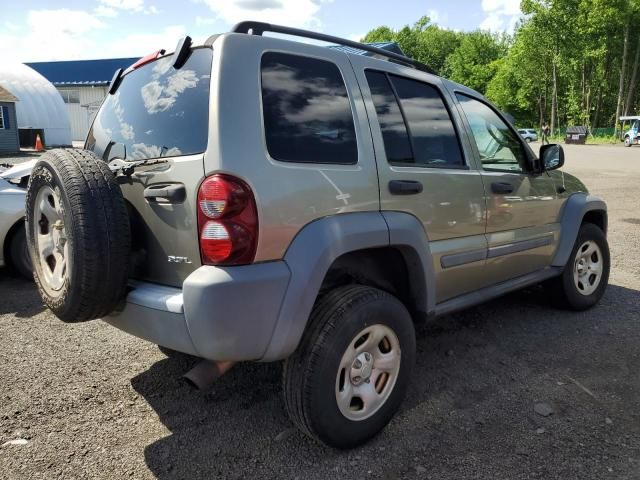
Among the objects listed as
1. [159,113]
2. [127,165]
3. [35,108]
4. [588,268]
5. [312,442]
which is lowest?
[312,442]

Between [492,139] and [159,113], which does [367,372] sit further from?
[492,139]

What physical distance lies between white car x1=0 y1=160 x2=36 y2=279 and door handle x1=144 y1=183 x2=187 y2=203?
3766mm

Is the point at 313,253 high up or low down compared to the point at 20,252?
up

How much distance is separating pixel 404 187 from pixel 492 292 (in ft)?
4.23

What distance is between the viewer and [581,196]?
15.0 ft

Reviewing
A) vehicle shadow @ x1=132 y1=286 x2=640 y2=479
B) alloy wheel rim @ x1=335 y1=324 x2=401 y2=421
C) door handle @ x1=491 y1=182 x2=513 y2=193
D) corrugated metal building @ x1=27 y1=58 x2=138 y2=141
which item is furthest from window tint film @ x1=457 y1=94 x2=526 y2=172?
corrugated metal building @ x1=27 y1=58 x2=138 y2=141

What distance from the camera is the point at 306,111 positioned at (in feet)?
8.43

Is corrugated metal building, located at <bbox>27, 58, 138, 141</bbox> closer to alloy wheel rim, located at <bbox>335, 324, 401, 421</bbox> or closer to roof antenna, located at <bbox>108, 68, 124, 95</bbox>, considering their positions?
roof antenna, located at <bbox>108, 68, 124, 95</bbox>

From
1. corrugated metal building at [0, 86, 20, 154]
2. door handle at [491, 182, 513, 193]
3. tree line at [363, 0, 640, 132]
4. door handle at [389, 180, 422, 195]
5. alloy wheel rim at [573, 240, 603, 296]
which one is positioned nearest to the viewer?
door handle at [389, 180, 422, 195]

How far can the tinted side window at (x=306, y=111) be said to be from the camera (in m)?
2.43

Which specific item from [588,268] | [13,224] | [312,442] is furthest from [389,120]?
[13,224]

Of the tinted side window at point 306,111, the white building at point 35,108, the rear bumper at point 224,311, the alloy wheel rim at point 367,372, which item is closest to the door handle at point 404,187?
the tinted side window at point 306,111

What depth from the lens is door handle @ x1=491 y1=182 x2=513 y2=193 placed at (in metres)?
3.54

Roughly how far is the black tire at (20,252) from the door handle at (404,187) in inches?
173
